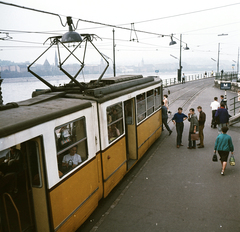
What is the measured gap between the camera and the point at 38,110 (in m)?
4.38

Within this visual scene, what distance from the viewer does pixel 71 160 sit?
476 centimetres

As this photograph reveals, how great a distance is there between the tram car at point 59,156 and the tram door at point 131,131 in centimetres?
100

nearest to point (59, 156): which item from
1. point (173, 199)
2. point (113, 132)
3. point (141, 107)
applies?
point (113, 132)

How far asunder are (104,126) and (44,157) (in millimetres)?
2152

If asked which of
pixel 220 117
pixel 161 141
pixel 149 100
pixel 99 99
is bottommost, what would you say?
pixel 161 141

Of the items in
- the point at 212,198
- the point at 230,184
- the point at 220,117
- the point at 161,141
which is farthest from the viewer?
the point at 161,141

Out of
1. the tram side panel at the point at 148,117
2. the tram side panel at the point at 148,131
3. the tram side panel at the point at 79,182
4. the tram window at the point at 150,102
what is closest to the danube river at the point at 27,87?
the tram window at the point at 150,102

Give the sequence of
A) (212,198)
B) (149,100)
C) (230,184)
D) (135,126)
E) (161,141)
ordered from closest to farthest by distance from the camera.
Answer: (212,198) < (230,184) < (135,126) < (149,100) < (161,141)

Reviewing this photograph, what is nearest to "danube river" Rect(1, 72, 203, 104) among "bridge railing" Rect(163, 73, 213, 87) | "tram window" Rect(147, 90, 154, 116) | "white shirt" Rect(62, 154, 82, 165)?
"tram window" Rect(147, 90, 154, 116)

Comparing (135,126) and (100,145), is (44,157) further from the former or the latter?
(135,126)

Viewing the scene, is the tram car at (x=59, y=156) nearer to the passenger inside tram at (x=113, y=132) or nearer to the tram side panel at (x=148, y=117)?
the passenger inside tram at (x=113, y=132)

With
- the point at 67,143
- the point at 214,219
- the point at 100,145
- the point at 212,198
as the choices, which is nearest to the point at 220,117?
the point at 212,198

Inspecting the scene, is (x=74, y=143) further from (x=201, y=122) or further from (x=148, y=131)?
(x=201, y=122)

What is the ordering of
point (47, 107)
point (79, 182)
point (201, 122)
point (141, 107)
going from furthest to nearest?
point (201, 122) < point (141, 107) < point (79, 182) < point (47, 107)
